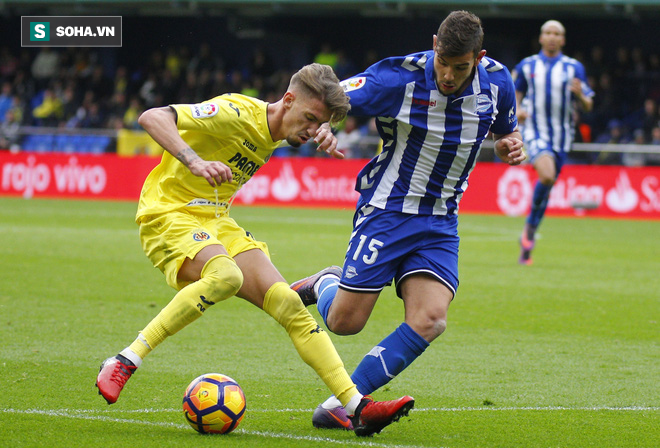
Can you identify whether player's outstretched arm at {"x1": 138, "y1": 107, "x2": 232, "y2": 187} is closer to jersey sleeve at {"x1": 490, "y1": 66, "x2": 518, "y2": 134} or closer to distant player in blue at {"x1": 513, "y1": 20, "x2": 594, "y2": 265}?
jersey sleeve at {"x1": 490, "y1": 66, "x2": 518, "y2": 134}

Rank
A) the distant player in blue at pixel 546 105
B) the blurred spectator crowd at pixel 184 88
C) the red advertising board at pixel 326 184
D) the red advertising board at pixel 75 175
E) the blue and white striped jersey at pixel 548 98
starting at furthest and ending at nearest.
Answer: the red advertising board at pixel 75 175 < the blurred spectator crowd at pixel 184 88 < the red advertising board at pixel 326 184 < the blue and white striped jersey at pixel 548 98 < the distant player in blue at pixel 546 105

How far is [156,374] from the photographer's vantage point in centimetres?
560

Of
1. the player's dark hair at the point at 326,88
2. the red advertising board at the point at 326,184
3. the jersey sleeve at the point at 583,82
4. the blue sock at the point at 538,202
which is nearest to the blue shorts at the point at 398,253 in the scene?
the player's dark hair at the point at 326,88

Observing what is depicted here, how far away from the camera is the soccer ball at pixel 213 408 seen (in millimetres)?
4309

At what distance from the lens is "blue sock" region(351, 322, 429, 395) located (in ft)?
14.8

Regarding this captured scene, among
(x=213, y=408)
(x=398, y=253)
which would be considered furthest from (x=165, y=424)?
(x=398, y=253)

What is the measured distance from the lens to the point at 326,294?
203 inches

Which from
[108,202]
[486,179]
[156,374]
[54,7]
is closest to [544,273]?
[156,374]

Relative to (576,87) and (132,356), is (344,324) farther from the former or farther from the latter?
(576,87)

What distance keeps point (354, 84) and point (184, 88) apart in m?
22.0

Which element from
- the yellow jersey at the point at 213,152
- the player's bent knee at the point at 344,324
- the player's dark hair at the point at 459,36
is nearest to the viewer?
the player's dark hair at the point at 459,36

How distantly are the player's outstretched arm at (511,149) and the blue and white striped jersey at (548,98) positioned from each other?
20.5 ft

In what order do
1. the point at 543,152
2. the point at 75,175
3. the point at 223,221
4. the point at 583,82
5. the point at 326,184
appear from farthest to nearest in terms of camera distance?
the point at 75,175 < the point at 326,184 < the point at 583,82 < the point at 543,152 < the point at 223,221

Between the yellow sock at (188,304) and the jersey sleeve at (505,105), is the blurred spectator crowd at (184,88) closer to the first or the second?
the jersey sleeve at (505,105)
